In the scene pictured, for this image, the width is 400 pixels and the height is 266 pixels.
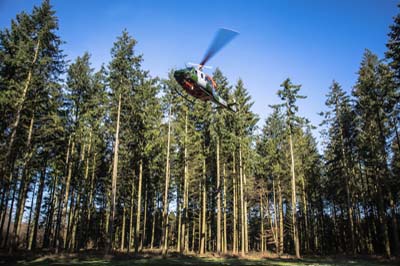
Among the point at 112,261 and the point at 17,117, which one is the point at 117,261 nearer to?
the point at 112,261

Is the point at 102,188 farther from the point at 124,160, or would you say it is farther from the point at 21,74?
the point at 21,74

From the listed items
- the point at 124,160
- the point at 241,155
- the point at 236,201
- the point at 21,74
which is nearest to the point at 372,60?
the point at 241,155

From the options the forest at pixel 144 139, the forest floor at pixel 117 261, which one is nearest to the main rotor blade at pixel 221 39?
the forest at pixel 144 139

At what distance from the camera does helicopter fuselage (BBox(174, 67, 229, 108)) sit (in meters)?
13.1

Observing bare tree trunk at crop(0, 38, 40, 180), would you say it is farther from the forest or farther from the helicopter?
the helicopter

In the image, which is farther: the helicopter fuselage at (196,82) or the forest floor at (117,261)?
the forest floor at (117,261)

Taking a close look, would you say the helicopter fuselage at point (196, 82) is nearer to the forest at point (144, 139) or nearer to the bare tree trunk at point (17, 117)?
the forest at point (144, 139)

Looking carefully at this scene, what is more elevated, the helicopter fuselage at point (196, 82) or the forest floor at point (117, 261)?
the helicopter fuselage at point (196, 82)

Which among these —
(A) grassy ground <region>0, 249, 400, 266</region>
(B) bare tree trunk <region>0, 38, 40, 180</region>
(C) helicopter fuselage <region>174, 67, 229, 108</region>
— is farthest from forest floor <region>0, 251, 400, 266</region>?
(C) helicopter fuselage <region>174, 67, 229, 108</region>

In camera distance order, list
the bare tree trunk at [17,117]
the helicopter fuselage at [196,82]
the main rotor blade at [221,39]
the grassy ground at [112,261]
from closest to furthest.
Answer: the main rotor blade at [221,39]
the helicopter fuselage at [196,82]
the grassy ground at [112,261]
the bare tree trunk at [17,117]

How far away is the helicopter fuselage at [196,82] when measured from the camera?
13.1 metres

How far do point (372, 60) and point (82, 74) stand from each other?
26.8 metres

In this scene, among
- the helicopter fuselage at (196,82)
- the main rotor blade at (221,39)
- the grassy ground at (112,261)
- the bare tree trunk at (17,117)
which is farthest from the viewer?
the bare tree trunk at (17,117)

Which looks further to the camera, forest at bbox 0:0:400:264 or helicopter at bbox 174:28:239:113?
forest at bbox 0:0:400:264
